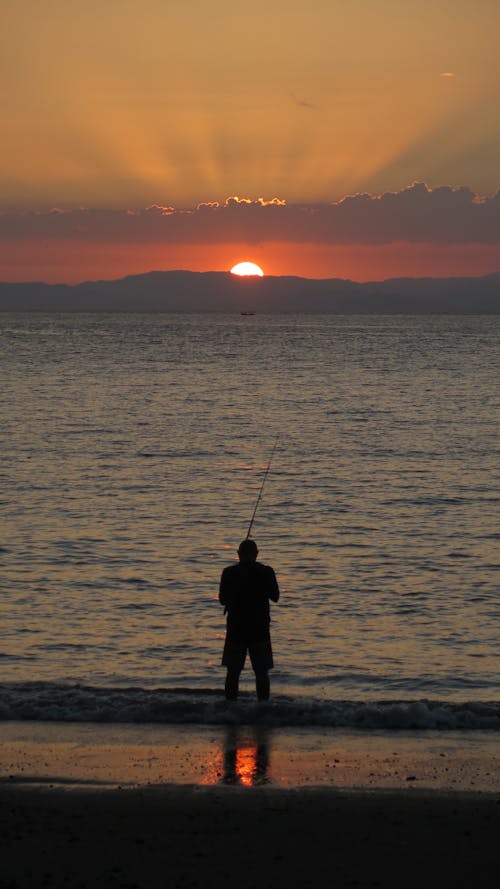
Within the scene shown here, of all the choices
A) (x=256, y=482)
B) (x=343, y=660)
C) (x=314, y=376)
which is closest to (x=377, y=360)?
(x=314, y=376)

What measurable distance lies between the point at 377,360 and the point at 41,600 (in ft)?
310

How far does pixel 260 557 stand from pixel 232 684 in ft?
28.6

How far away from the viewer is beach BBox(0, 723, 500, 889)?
7.20m

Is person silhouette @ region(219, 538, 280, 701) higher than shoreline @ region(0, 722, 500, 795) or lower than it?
higher

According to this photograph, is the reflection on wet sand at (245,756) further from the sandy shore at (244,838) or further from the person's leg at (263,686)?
the person's leg at (263,686)

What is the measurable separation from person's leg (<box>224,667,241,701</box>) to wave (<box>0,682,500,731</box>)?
0.31 feet

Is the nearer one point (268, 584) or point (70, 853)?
point (70, 853)

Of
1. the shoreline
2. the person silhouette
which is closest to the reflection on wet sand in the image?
the shoreline

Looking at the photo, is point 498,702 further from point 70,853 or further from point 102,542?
point 102,542

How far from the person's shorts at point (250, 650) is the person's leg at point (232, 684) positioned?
0.07m

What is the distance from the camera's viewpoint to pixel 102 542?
20.8 meters

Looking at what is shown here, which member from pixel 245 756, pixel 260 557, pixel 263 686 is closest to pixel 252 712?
pixel 263 686

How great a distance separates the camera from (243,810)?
8.20 metres

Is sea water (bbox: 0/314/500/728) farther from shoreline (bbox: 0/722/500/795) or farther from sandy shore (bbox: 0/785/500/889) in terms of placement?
sandy shore (bbox: 0/785/500/889)
